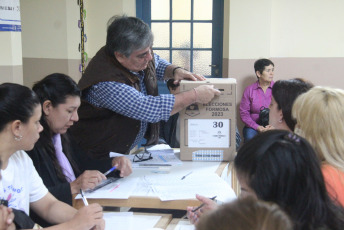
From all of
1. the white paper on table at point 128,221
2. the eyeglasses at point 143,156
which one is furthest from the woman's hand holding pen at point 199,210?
the eyeglasses at point 143,156

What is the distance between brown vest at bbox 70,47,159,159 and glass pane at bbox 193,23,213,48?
8.86 ft

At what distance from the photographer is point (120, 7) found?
5043 millimetres

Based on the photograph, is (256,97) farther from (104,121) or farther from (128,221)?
(128,221)

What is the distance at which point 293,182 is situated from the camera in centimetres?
109

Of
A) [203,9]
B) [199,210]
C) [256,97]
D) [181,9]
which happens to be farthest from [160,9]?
[199,210]

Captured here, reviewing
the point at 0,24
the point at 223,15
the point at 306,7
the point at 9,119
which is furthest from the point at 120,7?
the point at 9,119

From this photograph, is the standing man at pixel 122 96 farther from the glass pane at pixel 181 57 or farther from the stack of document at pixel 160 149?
the glass pane at pixel 181 57

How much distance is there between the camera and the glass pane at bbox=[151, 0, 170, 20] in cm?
515

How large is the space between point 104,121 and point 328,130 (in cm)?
133

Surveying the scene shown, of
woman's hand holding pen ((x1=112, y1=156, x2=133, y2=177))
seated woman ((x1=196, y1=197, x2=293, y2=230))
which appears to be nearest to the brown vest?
woman's hand holding pen ((x1=112, y1=156, x2=133, y2=177))

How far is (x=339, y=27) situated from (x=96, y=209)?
4138 mm

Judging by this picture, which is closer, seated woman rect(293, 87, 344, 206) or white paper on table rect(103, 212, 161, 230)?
seated woman rect(293, 87, 344, 206)

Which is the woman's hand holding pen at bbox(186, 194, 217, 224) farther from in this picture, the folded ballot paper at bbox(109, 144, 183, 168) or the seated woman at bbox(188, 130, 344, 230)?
the folded ballot paper at bbox(109, 144, 183, 168)

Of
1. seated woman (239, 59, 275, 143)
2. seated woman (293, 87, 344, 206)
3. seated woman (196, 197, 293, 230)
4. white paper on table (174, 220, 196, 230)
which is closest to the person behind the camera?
seated woman (196, 197, 293, 230)
